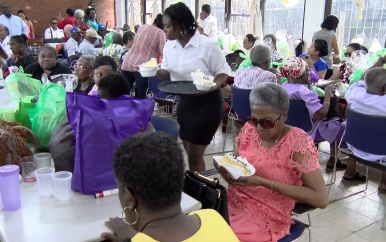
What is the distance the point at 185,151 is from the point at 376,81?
1.96 metres

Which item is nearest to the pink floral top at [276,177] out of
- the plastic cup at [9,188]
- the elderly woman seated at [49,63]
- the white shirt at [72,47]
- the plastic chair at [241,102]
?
the plastic cup at [9,188]

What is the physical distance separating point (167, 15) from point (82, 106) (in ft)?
4.03

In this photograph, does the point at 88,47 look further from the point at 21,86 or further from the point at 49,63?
the point at 21,86

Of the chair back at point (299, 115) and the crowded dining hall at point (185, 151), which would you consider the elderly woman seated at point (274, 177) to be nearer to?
the crowded dining hall at point (185, 151)

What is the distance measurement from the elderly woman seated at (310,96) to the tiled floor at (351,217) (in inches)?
17.1

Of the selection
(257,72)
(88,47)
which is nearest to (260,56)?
A: (257,72)

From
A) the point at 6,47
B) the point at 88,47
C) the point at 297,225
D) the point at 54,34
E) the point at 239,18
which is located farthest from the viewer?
the point at 54,34

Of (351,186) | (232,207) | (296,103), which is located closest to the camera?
(232,207)

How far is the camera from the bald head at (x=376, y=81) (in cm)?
276

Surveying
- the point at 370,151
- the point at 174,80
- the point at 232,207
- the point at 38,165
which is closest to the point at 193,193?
the point at 232,207

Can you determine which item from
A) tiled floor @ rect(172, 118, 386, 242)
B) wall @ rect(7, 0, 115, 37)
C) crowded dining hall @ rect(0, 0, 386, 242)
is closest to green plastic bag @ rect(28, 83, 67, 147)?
crowded dining hall @ rect(0, 0, 386, 242)

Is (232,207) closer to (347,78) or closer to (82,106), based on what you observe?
(82,106)

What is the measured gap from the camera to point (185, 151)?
4.72ft

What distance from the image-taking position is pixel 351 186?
329cm
